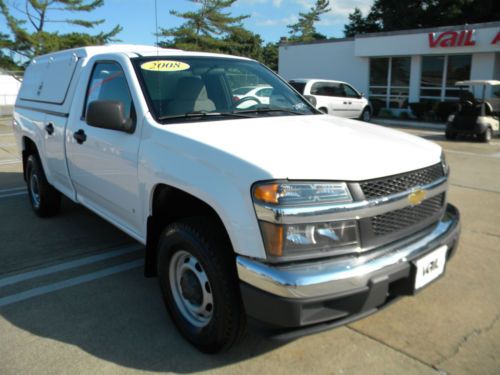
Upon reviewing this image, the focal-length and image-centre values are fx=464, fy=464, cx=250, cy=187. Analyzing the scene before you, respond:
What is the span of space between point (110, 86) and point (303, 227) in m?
2.29

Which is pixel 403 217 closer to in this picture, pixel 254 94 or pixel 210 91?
pixel 254 94

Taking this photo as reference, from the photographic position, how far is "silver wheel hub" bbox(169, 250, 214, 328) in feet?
9.21

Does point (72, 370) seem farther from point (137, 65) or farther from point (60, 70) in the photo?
point (60, 70)

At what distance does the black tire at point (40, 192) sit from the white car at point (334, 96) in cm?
1067

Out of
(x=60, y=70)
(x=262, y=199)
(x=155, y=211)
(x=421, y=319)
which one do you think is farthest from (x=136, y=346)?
(x=60, y=70)

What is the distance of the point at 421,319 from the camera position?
323cm

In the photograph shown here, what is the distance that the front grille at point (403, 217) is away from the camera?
99.9 inches

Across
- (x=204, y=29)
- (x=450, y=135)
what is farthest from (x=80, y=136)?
(x=204, y=29)

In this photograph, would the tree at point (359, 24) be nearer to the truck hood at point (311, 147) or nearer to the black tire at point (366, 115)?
the black tire at point (366, 115)

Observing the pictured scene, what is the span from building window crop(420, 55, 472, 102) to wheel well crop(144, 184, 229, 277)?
62.4 ft

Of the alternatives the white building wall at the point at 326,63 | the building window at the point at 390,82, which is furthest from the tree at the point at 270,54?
the building window at the point at 390,82

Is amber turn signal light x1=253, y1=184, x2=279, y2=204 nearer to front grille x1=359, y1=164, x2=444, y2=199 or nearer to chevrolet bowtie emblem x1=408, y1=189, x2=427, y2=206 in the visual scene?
front grille x1=359, y1=164, x2=444, y2=199

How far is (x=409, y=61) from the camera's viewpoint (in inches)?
825

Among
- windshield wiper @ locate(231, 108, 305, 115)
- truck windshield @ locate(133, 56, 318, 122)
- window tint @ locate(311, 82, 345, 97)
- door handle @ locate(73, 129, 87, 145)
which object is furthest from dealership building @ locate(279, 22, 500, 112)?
door handle @ locate(73, 129, 87, 145)
